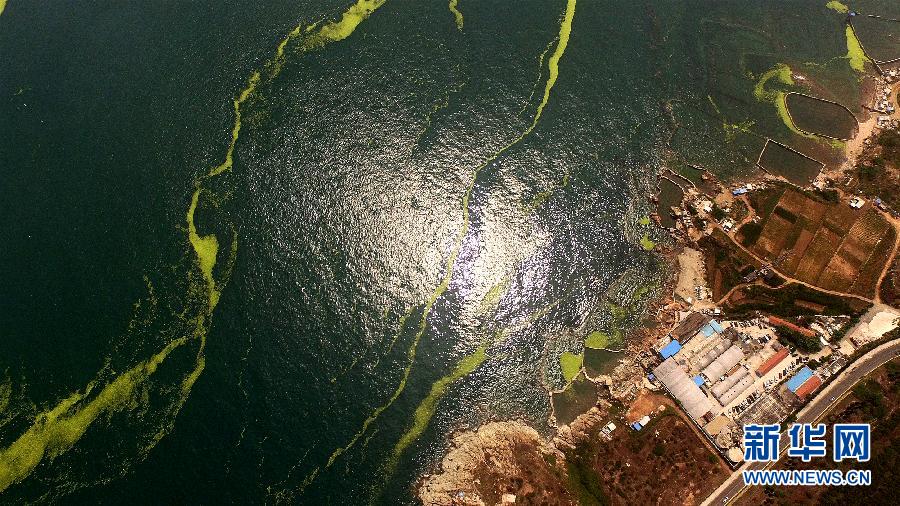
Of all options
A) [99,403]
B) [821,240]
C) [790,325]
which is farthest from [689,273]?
[99,403]

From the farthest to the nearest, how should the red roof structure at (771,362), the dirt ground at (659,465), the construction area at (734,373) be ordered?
the red roof structure at (771,362) → the construction area at (734,373) → the dirt ground at (659,465)

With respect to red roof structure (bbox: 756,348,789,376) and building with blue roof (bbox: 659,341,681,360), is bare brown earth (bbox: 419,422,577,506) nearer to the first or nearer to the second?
building with blue roof (bbox: 659,341,681,360)

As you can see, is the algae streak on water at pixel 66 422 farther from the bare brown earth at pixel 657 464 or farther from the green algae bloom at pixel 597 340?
the bare brown earth at pixel 657 464

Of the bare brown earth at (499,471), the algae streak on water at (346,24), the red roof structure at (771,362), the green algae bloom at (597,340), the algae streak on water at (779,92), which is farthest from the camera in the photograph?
the algae streak on water at (346,24)

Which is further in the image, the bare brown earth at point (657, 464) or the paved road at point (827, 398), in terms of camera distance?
the bare brown earth at point (657, 464)

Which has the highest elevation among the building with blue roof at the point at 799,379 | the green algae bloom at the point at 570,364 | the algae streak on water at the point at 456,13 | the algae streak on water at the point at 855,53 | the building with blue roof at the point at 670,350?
the algae streak on water at the point at 456,13

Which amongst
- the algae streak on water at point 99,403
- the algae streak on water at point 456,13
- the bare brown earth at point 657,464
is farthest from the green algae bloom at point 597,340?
the algae streak on water at point 456,13
